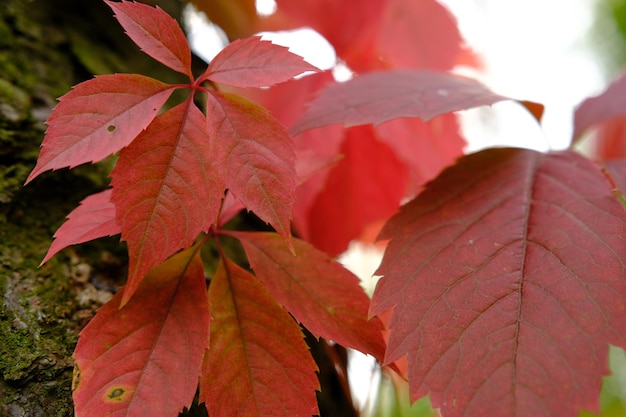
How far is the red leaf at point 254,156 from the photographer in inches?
14.9

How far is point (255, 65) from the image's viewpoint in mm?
421

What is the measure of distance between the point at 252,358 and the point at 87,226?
0.17m

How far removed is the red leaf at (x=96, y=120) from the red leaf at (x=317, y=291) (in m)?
0.16

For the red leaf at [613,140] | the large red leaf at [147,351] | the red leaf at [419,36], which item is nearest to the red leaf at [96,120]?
the large red leaf at [147,351]

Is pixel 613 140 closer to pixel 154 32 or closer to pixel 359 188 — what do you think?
pixel 359 188

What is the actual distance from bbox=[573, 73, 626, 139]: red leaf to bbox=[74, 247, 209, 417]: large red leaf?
2.08 ft

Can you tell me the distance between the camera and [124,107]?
0.40 m

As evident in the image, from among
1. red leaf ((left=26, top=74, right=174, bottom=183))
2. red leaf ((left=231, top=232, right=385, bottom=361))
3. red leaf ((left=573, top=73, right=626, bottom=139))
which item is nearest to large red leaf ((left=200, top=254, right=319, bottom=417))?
red leaf ((left=231, top=232, right=385, bottom=361))

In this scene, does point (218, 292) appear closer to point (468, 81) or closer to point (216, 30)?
point (468, 81)

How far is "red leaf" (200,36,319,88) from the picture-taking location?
1.34 feet

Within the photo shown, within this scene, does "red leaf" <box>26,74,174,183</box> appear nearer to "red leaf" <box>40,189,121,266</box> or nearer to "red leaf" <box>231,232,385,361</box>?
"red leaf" <box>40,189,121,266</box>

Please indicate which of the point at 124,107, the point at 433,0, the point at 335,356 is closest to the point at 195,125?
the point at 124,107

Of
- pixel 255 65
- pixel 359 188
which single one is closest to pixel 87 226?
pixel 255 65

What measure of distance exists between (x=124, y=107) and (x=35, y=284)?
0.21 m
